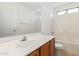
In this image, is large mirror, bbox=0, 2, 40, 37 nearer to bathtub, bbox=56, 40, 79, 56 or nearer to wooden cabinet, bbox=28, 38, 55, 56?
wooden cabinet, bbox=28, 38, 55, 56

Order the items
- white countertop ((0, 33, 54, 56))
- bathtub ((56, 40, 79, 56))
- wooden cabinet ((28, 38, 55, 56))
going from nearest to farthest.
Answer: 1. white countertop ((0, 33, 54, 56))
2. wooden cabinet ((28, 38, 55, 56))
3. bathtub ((56, 40, 79, 56))

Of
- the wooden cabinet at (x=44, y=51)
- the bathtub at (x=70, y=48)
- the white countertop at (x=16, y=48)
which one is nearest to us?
the white countertop at (x=16, y=48)

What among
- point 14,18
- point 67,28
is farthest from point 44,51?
point 67,28

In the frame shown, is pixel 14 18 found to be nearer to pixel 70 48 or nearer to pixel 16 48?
pixel 16 48

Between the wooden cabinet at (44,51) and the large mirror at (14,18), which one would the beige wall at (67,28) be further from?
the large mirror at (14,18)

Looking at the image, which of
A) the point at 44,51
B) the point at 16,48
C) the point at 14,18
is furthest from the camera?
the point at 44,51

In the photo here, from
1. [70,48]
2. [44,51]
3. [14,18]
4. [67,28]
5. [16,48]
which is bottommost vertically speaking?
[70,48]

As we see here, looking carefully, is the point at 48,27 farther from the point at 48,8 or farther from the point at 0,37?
the point at 0,37

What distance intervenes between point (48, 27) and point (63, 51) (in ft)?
2.42

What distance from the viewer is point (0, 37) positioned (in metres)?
1.62

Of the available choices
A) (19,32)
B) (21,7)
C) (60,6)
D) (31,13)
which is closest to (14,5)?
(21,7)

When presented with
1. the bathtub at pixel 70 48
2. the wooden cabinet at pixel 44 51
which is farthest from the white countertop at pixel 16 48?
the bathtub at pixel 70 48

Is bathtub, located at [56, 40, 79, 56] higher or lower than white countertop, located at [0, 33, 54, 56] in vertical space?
lower

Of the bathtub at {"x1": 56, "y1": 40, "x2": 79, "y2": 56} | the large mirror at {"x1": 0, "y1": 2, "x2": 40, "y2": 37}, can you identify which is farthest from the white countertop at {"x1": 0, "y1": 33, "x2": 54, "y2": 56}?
the bathtub at {"x1": 56, "y1": 40, "x2": 79, "y2": 56}
